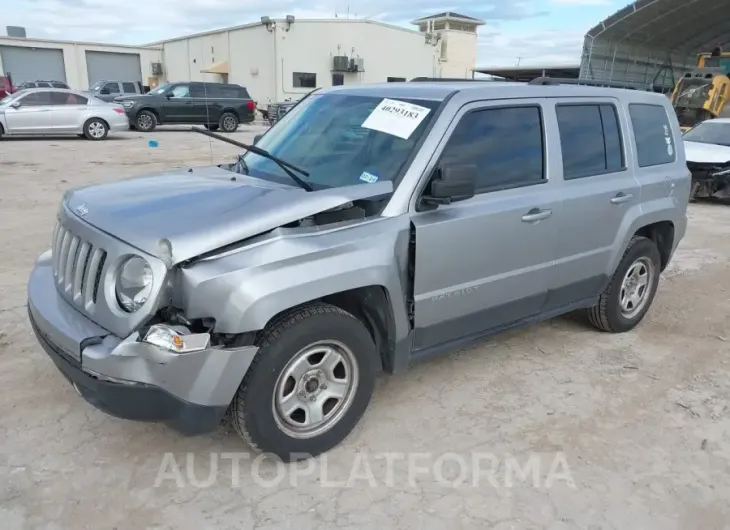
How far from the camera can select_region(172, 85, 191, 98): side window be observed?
72.2 feet

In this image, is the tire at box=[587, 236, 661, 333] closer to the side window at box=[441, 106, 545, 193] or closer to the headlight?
the side window at box=[441, 106, 545, 193]

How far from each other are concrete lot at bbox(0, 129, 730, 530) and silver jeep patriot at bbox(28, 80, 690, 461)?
0.32 metres

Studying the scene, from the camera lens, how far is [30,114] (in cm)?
1709

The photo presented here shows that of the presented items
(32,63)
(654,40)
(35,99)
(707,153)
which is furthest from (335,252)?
(32,63)

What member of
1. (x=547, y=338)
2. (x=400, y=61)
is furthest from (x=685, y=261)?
(x=400, y=61)

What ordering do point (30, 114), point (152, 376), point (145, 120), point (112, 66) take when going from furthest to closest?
point (112, 66) → point (145, 120) → point (30, 114) → point (152, 376)

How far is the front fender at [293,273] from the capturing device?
101 inches

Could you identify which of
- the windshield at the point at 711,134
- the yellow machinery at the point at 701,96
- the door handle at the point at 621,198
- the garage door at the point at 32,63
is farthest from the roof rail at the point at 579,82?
the garage door at the point at 32,63

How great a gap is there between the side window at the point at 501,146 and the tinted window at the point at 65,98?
56.3 ft

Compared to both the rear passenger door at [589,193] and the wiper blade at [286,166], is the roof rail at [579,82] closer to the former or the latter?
the rear passenger door at [589,193]

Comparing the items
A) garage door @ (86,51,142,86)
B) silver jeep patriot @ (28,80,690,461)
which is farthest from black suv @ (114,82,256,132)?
garage door @ (86,51,142,86)

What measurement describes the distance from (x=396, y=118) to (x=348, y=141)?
1.05 feet

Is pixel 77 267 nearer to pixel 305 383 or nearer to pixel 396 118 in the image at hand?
pixel 305 383

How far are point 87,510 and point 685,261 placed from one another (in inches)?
271
